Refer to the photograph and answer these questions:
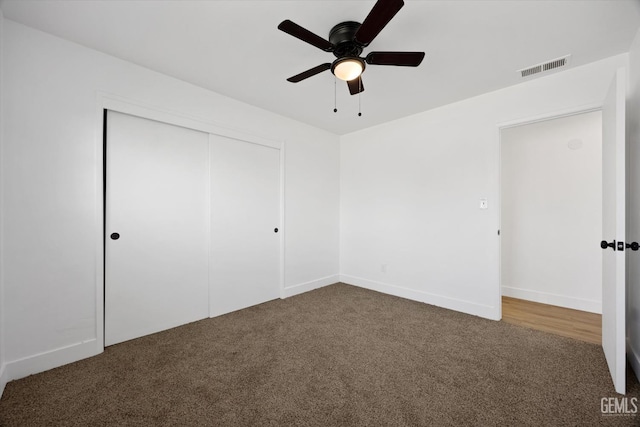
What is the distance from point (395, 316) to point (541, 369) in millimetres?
1282

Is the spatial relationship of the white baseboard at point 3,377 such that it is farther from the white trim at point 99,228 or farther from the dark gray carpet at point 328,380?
the white trim at point 99,228

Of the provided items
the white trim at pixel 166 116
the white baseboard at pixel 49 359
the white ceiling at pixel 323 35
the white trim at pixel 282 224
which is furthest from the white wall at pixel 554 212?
the white baseboard at pixel 49 359

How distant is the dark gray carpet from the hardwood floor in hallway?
217mm

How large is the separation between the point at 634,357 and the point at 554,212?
196 centimetres

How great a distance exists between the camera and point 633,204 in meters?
2.06

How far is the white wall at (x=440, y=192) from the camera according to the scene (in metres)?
2.67

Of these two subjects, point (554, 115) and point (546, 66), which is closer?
point (546, 66)

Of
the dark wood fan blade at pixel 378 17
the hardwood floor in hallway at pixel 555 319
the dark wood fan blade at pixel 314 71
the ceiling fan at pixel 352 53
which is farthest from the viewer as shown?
the hardwood floor in hallway at pixel 555 319

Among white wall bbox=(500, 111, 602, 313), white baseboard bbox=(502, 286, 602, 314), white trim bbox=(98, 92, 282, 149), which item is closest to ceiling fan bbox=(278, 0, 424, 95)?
white trim bbox=(98, 92, 282, 149)

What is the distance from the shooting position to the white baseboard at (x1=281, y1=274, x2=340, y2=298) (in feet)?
12.0

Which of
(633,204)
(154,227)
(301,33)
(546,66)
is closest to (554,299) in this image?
(633,204)

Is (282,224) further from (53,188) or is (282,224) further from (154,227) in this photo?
(53,188)

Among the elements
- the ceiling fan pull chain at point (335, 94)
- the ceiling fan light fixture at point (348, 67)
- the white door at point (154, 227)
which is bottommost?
the white door at point (154, 227)

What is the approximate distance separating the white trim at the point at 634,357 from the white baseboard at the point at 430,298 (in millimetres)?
926
